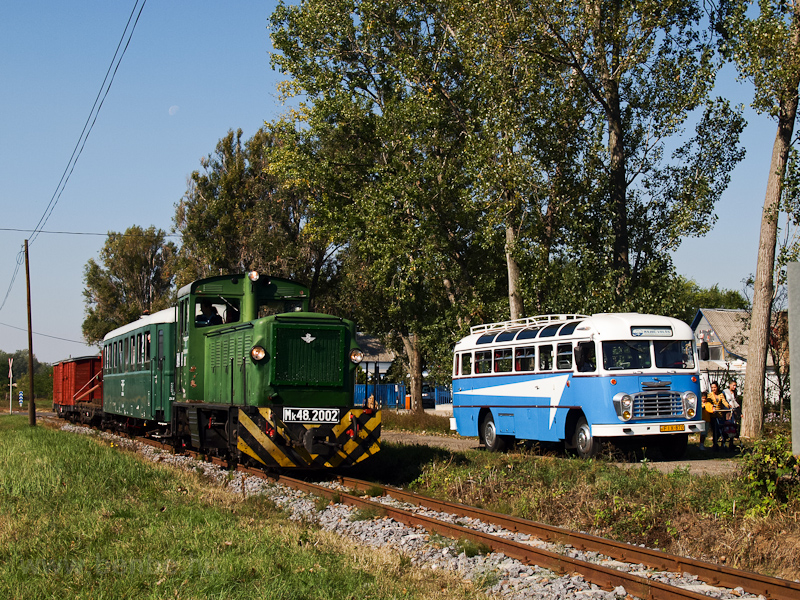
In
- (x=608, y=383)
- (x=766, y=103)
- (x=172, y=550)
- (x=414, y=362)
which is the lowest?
(x=172, y=550)

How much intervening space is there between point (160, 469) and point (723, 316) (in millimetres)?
47331

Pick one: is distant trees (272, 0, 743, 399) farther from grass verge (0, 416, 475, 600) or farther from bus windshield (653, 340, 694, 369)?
grass verge (0, 416, 475, 600)

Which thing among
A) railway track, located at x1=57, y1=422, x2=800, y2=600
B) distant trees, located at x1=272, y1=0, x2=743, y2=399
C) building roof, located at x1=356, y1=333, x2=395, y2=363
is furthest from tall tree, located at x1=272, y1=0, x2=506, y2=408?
building roof, located at x1=356, y1=333, x2=395, y2=363

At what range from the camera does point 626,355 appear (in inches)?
615

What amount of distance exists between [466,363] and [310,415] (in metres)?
8.35

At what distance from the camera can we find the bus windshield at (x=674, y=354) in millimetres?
15859

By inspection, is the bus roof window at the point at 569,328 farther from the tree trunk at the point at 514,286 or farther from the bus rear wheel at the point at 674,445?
the tree trunk at the point at 514,286

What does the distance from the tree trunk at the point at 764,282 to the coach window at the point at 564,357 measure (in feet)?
22.0

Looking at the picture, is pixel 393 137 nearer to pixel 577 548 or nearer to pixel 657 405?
pixel 657 405

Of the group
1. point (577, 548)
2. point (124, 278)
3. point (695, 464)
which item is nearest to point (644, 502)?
point (577, 548)

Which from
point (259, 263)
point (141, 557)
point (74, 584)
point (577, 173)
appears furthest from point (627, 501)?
point (259, 263)

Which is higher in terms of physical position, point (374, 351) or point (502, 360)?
point (374, 351)

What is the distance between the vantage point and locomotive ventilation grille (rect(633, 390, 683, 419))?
50.6ft

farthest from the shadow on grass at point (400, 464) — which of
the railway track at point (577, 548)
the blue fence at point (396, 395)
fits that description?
the blue fence at point (396, 395)
